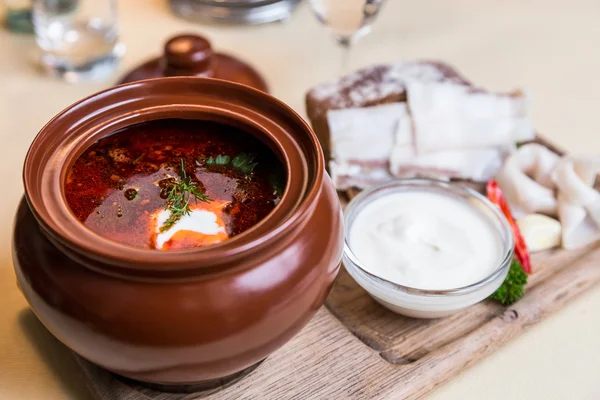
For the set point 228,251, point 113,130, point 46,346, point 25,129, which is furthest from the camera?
point 25,129

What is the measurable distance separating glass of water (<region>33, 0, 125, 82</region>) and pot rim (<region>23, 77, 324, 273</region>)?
3.27 feet

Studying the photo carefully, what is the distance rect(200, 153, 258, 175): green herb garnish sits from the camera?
3.43 feet

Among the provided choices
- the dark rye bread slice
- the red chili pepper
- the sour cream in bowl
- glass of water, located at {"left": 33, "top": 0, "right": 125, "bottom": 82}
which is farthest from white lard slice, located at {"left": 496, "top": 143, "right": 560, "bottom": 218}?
glass of water, located at {"left": 33, "top": 0, "right": 125, "bottom": 82}

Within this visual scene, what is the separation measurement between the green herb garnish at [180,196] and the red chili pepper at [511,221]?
72cm

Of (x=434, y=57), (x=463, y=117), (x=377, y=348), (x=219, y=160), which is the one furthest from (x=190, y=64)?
(x=434, y=57)

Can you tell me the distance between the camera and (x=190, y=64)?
1.56 meters

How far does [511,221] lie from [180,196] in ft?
2.63

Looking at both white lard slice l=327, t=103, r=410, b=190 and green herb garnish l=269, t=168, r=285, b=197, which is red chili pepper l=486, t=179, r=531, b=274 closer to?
white lard slice l=327, t=103, r=410, b=190

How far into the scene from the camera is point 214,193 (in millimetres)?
1004

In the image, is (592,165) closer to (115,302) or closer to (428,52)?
(428,52)

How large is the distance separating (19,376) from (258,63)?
1248mm

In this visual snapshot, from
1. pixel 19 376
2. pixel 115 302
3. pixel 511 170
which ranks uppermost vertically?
pixel 115 302

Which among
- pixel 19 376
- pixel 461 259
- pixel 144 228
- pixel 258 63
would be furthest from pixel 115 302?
pixel 258 63

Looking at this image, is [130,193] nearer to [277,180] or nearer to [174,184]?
[174,184]
